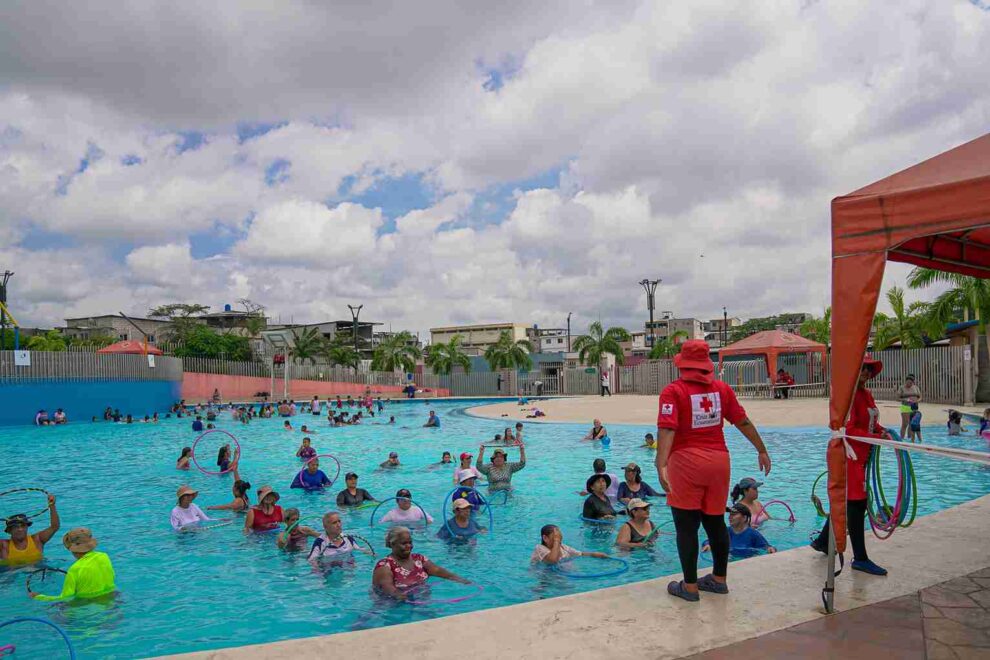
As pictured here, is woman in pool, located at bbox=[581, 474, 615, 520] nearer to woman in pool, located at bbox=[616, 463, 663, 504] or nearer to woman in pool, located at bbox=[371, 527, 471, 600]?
woman in pool, located at bbox=[616, 463, 663, 504]

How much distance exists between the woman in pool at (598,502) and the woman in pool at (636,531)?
4.11 feet

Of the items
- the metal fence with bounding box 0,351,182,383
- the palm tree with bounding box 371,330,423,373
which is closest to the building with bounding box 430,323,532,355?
the palm tree with bounding box 371,330,423,373

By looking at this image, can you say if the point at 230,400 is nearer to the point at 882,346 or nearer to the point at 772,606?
the point at 882,346

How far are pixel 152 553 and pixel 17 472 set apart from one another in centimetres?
1104

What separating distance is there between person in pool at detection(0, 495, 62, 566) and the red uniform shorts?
7.57 m

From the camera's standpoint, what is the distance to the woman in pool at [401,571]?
6805 millimetres

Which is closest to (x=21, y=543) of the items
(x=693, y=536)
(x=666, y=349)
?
(x=693, y=536)

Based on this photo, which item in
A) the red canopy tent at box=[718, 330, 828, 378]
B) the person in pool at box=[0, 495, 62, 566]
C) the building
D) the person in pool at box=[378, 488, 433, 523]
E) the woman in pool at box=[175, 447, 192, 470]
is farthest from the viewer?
the building

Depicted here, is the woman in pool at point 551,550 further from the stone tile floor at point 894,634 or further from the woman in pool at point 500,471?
the woman in pool at point 500,471

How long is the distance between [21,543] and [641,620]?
8135 millimetres

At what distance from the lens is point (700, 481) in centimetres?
473

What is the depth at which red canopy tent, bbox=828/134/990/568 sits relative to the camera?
419cm

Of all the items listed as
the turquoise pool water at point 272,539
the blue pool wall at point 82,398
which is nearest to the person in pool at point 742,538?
the turquoise pool water at point 272,539

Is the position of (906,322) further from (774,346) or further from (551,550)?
(551,550)
